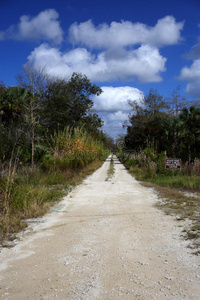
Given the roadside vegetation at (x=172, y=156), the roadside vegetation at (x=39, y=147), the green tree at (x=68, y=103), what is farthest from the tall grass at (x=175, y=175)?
the green tree at (x=68, y=103)

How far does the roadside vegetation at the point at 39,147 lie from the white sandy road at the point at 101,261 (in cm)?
88

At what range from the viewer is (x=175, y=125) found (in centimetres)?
2105

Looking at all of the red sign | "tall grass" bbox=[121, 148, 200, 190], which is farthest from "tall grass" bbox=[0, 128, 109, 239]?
the red sign

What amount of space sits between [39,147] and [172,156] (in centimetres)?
1167

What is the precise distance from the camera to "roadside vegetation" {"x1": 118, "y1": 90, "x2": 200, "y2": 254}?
21.8 ft

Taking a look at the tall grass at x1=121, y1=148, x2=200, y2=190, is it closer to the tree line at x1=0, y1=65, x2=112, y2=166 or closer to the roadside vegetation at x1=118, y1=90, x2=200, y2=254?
the roadside vegetation at x1=118, y1=90, x2=200, y2=254

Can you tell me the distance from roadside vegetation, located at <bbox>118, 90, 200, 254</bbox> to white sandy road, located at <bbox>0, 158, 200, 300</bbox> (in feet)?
1.94

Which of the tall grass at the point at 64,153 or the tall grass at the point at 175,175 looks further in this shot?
the tall grass at the point at 64,153

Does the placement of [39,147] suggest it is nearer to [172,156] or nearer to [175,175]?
[175,175]

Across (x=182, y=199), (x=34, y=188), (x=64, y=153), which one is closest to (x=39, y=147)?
(x=64, y=153)

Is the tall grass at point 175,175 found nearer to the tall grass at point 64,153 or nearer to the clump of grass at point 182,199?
the clump of grass at point 182,199

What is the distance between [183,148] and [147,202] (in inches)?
604


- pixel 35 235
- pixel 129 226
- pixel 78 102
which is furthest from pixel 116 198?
pixel 78 102

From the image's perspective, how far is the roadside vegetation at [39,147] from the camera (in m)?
5.91
